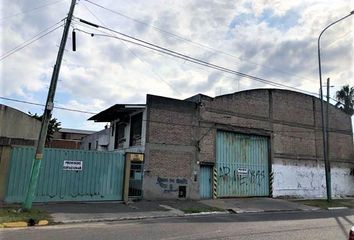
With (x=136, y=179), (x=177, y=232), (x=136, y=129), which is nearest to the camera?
(x=177, y=232)

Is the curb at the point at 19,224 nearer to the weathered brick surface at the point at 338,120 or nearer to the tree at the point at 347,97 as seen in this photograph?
the weathered brick surface at the point at 338,120

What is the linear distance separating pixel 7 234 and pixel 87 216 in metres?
4.57

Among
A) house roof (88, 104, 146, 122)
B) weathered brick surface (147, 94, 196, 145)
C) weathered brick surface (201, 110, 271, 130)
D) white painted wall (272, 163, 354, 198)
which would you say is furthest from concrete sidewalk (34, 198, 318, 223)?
house roof (88, 104, 146, 122)

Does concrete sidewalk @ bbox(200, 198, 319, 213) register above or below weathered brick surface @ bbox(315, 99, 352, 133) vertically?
below

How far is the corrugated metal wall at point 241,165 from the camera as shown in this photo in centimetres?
2550

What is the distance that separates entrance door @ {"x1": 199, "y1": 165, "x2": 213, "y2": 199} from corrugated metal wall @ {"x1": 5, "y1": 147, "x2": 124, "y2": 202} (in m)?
6.01

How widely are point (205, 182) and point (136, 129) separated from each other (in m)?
5.68

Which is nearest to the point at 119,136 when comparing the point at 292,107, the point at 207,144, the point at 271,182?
the point at 207,144

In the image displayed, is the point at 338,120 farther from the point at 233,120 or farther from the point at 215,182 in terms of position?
the point at 215,182

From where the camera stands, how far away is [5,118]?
830 inches

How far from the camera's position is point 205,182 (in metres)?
24.6

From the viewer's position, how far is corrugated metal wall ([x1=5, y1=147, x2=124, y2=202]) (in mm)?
17297

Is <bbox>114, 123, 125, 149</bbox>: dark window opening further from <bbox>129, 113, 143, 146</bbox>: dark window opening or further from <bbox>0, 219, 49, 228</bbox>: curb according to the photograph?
<bbox>0, 219, 49, 228</bbox>: curb

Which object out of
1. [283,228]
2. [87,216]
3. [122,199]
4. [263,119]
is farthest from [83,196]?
[263,119]
